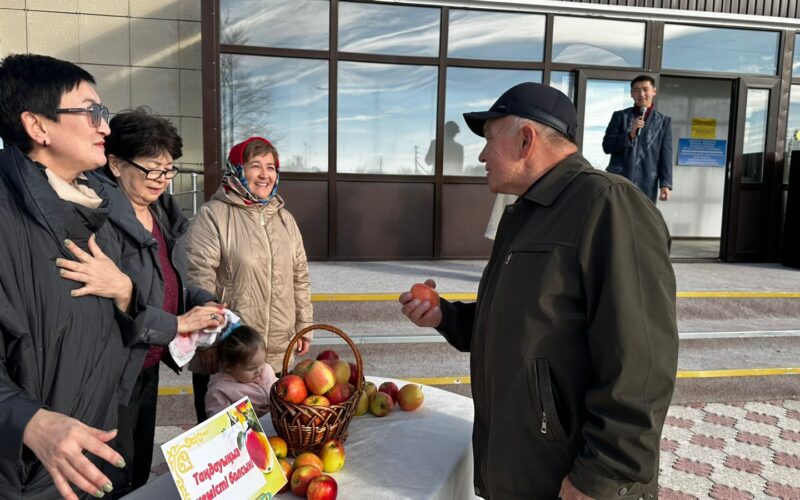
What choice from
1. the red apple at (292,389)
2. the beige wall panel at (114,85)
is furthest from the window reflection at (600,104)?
the red apple at (292,389)

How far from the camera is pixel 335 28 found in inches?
246

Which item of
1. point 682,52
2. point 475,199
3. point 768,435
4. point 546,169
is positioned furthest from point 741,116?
point 546,169

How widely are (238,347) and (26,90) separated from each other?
1113 mm

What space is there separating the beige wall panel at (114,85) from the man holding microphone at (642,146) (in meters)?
4.96

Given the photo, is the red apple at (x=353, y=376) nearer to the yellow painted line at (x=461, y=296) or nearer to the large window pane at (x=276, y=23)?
the yellow painted line at (x=461, y=296)

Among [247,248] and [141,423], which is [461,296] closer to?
[247,248]

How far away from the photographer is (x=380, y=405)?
1.96 metres

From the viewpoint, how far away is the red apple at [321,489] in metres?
1.37

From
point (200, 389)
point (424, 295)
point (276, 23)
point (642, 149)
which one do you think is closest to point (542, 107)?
point (424, 295)

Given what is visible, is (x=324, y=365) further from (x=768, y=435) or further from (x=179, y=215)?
Result: (x=768, y=435)

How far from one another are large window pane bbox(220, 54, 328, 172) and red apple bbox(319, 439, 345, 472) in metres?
5.18

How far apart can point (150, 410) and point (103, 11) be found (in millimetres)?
5366

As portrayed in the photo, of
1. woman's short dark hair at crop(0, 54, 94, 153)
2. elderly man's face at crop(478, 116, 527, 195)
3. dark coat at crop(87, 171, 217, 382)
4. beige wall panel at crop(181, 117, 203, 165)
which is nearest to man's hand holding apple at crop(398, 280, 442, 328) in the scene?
elderly man's face at crop(478, 116, 527, 195)

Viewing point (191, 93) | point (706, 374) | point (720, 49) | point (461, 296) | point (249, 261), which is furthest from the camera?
point (720, 49)
